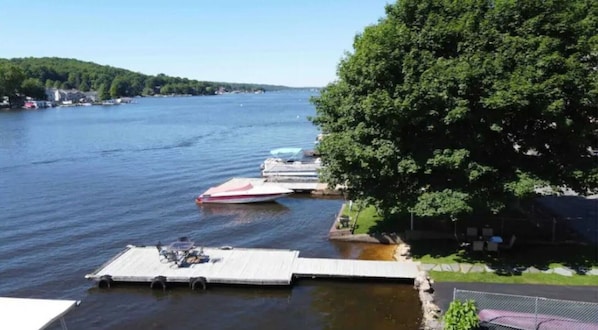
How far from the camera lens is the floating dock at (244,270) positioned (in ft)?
71.6

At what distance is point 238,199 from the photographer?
39469 mm

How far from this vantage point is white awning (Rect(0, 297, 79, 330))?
1370cm

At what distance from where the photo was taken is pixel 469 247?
2342 cm

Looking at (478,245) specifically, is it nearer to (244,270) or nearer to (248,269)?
(248,269)

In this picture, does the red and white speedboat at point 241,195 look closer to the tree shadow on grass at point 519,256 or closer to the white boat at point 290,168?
the white boat at point 290,168

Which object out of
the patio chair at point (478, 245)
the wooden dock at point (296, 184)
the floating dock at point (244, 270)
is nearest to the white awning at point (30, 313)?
the floating dock at point (244, 270)

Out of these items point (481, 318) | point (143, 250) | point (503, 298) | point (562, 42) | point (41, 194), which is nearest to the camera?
point (481, 318)

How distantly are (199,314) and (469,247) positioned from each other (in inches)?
517

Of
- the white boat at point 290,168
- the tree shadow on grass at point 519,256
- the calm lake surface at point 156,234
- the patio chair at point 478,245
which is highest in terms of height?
the white boat at point 290,168

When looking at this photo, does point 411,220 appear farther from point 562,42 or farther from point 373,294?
point 562,42

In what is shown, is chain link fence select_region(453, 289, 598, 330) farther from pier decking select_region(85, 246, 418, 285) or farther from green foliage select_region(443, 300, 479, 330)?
pier decking select_region(85, 246, 418, 285)

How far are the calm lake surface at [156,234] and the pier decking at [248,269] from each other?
48cm

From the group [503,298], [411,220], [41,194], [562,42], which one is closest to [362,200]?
[411,220]

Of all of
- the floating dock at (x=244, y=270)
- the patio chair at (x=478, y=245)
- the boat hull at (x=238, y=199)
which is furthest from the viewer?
the boat hull at (x=238, y=199)
